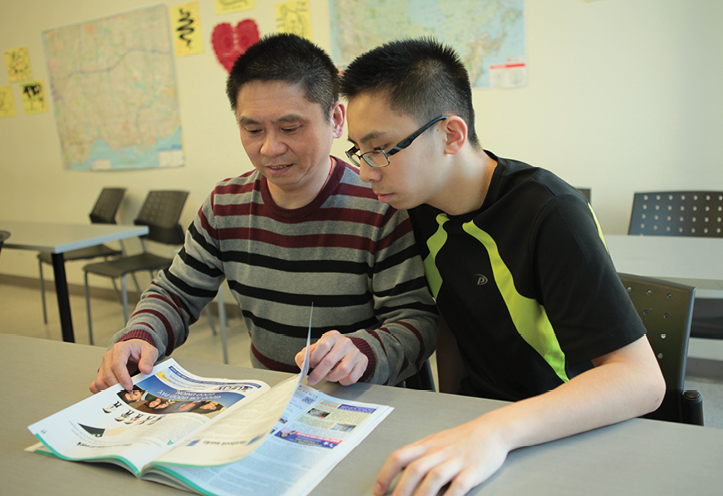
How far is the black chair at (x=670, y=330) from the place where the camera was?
98cm

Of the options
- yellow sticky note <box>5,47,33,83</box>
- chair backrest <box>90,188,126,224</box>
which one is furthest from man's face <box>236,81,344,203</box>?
yellow sticky note <box>5,47,33,83</box>

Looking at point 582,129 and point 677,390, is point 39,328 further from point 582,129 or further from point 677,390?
point 677,390

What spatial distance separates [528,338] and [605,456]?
0.36 m

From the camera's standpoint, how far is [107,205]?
12.8 ft

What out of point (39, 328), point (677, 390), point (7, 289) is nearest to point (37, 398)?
point (677, 390)

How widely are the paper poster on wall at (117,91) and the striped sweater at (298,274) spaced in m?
2.59

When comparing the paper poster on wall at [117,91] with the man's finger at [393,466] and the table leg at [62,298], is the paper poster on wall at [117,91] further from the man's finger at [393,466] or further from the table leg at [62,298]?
the man's finger at [393,466]

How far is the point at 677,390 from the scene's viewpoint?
984mm

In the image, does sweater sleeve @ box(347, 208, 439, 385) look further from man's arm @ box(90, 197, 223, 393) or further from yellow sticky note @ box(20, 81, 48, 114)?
yellow sticky note @ box(20, 81, 48, 114)

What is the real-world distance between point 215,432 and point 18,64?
4.80 metres

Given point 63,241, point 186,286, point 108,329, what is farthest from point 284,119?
point 108,329

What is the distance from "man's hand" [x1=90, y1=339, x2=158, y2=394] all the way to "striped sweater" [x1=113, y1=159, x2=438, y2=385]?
0.19ft

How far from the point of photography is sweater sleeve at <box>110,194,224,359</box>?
3.96 feet

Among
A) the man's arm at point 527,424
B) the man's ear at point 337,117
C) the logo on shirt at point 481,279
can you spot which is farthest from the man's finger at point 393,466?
the man's ear at point 337,117
